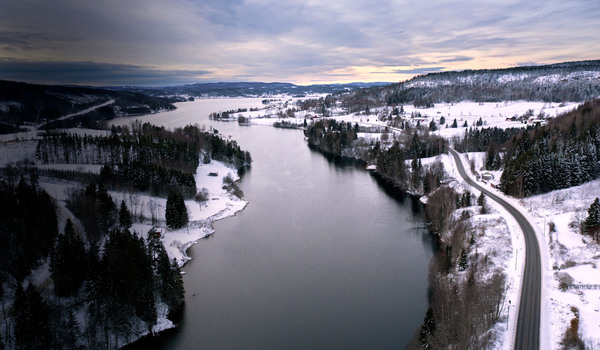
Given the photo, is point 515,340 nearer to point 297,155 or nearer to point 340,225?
point 340,225

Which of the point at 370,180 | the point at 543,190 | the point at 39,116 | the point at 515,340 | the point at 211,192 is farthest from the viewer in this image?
the point at 39,116

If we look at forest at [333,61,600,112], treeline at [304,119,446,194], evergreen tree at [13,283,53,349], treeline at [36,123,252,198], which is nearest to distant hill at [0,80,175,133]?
treeline at [36,123,252,198]

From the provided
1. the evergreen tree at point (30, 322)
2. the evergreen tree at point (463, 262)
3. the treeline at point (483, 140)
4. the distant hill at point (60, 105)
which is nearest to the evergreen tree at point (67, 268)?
the evergreen tree at point (30, 322)

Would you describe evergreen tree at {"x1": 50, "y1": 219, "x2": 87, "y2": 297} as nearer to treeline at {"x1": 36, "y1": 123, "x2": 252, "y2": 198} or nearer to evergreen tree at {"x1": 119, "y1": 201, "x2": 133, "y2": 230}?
evergreen tree at {"x1": 119, "y1": 201, "x2": 133, "y2": 230}

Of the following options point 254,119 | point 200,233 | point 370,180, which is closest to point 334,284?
point 200,233

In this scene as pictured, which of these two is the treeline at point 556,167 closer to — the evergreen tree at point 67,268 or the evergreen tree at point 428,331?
the evergreen tree at point 428,331
